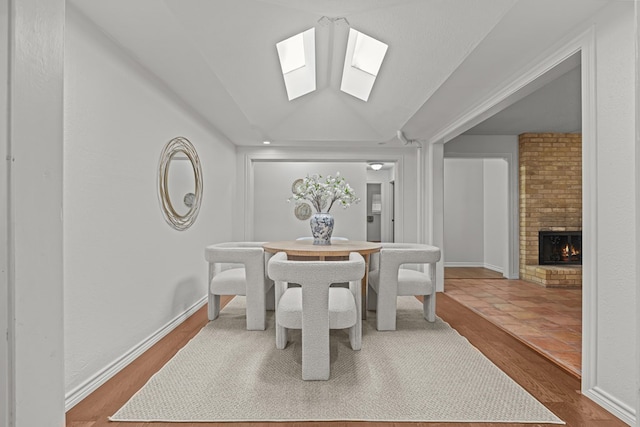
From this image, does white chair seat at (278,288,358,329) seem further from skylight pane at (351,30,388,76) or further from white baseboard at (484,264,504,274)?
white baseboard at (484,264,504,274)

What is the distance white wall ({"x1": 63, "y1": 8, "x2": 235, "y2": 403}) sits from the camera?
1981 mm

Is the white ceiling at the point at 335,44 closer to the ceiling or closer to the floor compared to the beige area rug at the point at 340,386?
closer to the ceiling

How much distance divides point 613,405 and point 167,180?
133 inches

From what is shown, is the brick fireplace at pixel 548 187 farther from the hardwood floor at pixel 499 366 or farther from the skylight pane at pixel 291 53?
the skylight pane at pixel 291 53

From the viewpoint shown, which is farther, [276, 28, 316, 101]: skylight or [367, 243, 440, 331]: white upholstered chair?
[276, 28, 316, 101]: skylight

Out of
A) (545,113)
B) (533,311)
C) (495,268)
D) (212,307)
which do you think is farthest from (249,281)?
(495,268)

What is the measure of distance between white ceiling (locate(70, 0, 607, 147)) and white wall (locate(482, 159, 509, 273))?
7.18ft

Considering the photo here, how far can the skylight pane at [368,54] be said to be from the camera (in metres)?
3.38

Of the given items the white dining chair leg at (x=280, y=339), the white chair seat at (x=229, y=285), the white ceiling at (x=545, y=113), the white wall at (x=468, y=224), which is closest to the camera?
the white dining chair leg at (x=280, y=339)

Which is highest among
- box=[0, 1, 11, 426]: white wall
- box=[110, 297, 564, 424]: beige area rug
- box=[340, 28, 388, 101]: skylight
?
box=[340, 28, 388, 101]: skylight

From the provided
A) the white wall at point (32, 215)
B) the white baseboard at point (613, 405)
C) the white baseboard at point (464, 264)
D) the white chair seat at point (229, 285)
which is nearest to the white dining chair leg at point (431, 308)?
the white baseboard at point (613, 405)

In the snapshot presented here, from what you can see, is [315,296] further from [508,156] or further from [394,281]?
[508,156]

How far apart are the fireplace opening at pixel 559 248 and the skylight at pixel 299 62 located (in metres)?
4.37

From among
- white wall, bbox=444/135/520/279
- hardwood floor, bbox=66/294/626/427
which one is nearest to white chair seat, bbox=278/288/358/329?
hardwood floor, bbox=66/294/626/427
